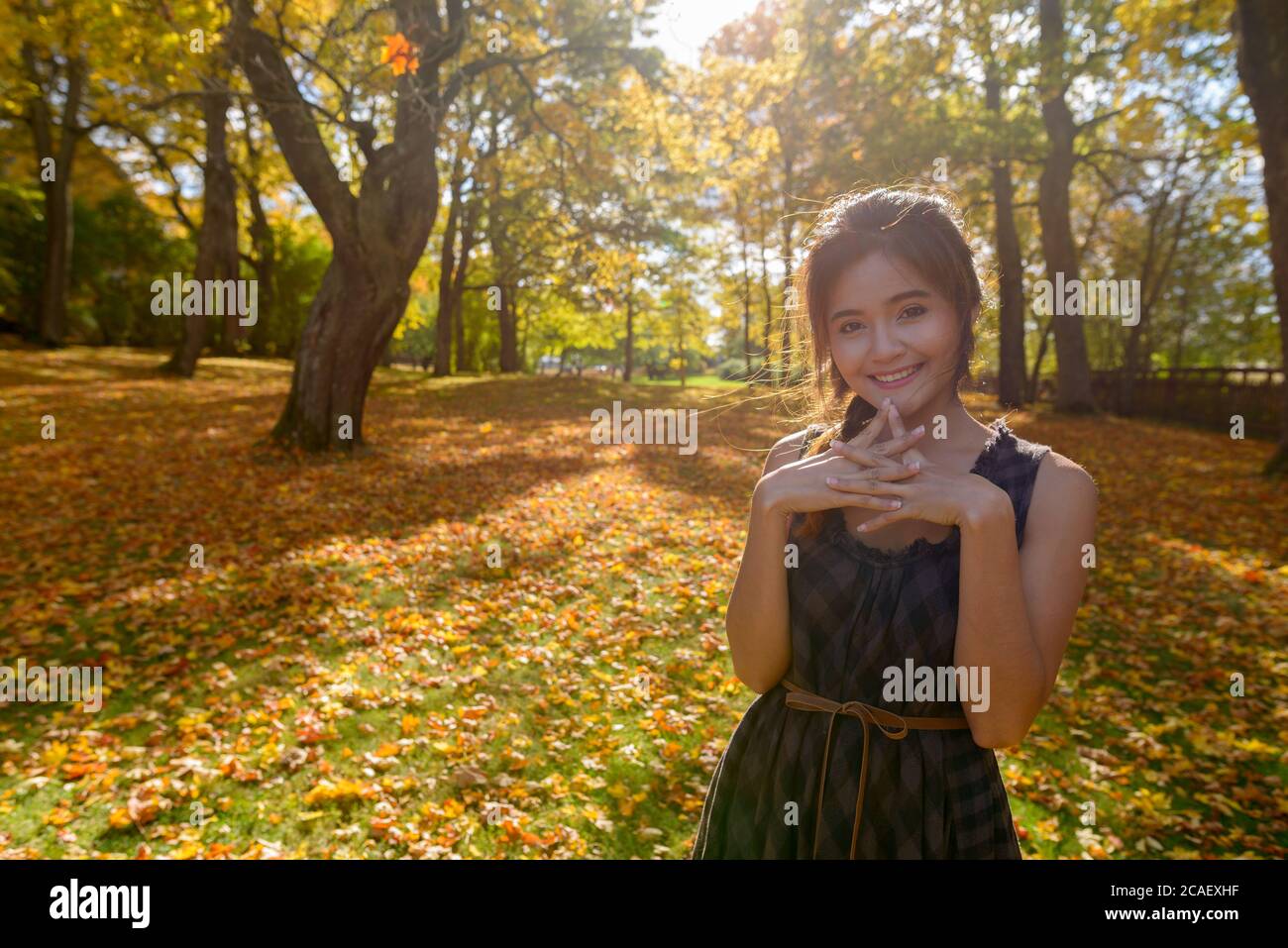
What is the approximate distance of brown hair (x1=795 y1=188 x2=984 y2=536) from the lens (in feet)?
5.83

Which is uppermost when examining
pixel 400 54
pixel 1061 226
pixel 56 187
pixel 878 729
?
pixel 56 187

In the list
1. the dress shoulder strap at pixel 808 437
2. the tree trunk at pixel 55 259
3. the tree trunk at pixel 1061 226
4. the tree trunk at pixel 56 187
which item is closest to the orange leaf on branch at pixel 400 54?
the dress shoulder strap at pixel 808 437

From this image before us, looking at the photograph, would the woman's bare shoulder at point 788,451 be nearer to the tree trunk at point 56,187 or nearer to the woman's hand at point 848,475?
the woman's hand at point 848,475

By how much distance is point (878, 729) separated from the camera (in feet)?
5.91

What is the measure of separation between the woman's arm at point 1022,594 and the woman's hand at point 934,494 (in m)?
0.02

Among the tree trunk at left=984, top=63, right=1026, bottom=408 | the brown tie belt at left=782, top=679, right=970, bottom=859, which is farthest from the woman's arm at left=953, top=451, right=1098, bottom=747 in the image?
the tree trunk at left=984, top=63, right=1026, bottom=408

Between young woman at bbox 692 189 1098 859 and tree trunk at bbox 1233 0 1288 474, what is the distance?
12596 millimetres

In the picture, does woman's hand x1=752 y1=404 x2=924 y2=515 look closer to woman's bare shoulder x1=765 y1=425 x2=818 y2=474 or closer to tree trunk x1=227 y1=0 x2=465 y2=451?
woman's bare shoulder x1=765 y1=425 x2=818 y2=474

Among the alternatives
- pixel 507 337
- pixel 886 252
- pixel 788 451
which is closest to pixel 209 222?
pixel 507 337

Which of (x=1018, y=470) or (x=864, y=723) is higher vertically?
(x=1018, y=470)

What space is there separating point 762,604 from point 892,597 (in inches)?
13.0

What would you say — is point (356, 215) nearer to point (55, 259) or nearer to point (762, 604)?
point (762, 604)

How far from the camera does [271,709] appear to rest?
17.6 ft

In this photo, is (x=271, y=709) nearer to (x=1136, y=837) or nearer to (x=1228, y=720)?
(x=1136, y=837)
